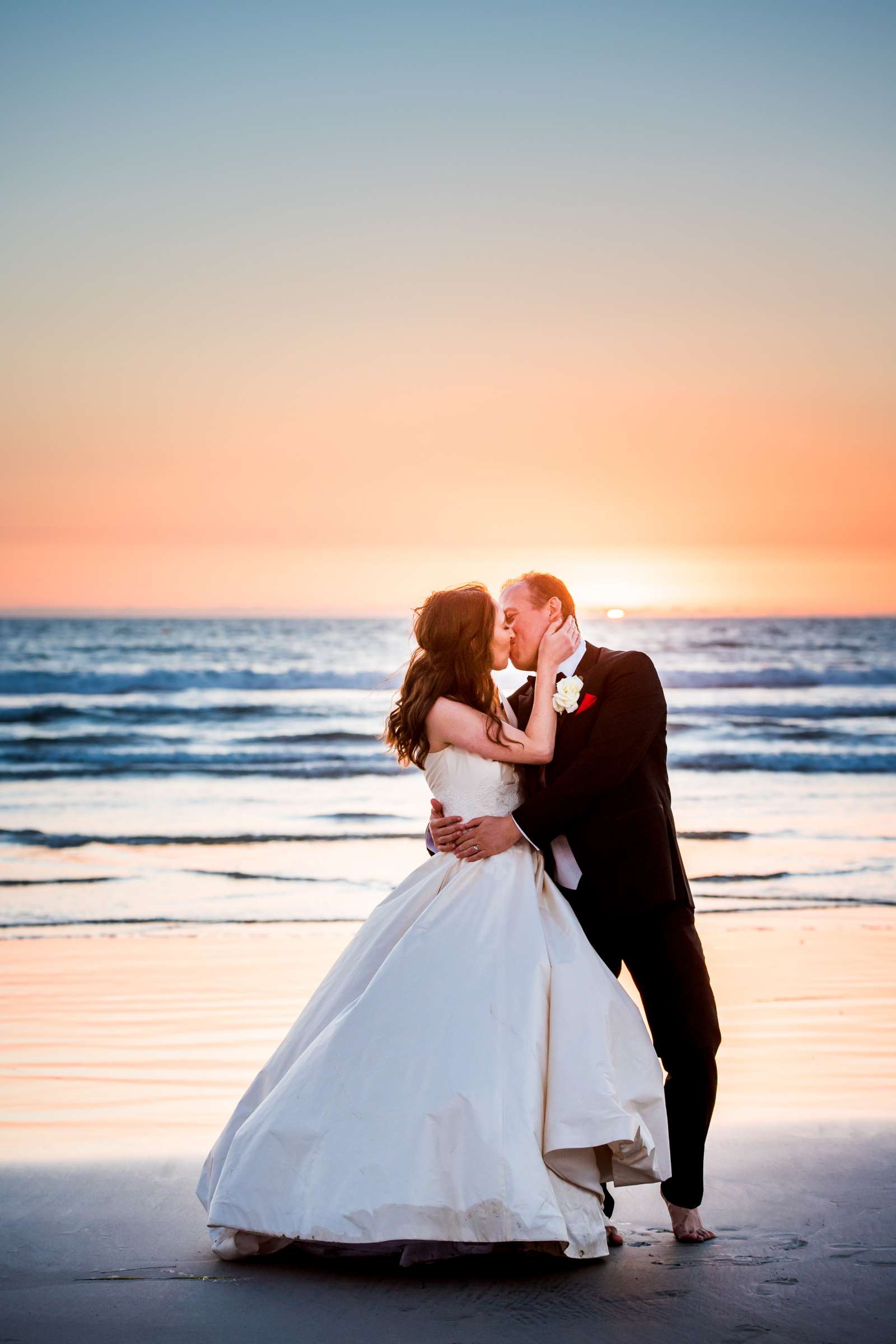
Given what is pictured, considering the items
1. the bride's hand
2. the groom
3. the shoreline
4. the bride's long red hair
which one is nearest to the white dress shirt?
the groom

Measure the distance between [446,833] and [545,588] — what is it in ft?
2.85

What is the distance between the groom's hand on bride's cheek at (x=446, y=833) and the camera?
148 inches

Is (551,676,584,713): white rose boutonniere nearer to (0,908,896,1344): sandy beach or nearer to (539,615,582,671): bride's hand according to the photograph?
(539,615,582,671): bride's hand

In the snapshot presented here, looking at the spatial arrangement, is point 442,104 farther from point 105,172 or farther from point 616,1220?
point 616,1220

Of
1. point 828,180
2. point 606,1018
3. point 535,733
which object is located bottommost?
point 606,1018

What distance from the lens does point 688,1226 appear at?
11.6 ft

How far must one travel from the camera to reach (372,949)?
362 cm

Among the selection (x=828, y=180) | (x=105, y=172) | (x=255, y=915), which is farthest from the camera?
(x=105, y=172)

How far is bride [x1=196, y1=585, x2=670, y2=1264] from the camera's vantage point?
310cm

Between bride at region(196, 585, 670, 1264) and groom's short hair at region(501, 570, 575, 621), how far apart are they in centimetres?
80

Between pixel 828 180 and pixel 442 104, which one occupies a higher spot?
pixel 442 104

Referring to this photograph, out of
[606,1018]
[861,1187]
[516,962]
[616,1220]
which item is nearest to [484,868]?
[516,962]

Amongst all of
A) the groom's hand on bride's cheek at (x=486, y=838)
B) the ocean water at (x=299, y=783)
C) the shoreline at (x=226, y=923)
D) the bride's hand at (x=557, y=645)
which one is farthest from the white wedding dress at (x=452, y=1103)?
the shoreline at (x=226, y=923)

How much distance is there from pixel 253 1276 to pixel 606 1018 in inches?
45.4
